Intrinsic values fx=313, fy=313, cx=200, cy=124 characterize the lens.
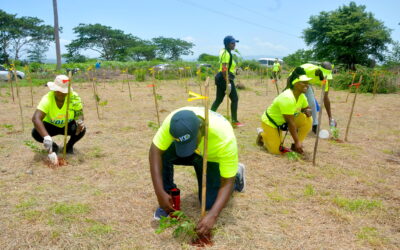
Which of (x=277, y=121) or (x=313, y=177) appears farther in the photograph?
(x=277, y=121)

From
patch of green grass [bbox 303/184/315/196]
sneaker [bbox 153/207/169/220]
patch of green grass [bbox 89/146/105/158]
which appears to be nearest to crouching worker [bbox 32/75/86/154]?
patch of green grass [bbox 89/146/105/158]

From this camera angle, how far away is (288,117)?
3.65 meters

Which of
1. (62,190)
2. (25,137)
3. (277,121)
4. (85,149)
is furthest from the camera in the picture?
(25,137)

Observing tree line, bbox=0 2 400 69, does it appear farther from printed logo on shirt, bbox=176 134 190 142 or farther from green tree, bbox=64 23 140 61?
printed logo on shirt, bbox=176 134 190 142

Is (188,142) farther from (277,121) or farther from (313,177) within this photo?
(277,121)

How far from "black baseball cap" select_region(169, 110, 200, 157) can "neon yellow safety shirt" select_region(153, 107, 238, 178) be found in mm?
183

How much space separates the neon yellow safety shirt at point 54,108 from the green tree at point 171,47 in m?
34.4

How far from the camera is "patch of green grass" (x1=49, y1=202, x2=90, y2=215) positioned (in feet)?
8.18

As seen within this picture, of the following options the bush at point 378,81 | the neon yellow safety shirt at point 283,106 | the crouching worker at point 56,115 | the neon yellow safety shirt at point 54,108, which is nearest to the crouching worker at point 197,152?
the neon yellow safety shirt at point 283,106

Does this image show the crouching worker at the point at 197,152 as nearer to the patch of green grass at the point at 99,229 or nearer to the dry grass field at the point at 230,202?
the dry grass field at the point at 230,202

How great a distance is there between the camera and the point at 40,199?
8.95ft

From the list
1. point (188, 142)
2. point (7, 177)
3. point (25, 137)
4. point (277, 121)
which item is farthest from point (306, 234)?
point (25, 137)

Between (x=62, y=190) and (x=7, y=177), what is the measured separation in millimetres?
748

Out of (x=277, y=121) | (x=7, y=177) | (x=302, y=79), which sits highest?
(x=302, y=79)
